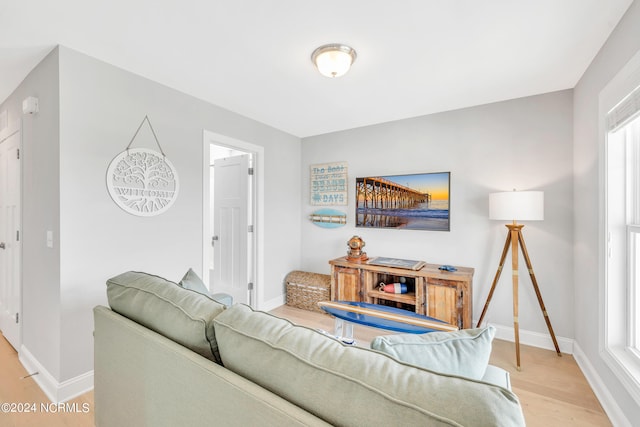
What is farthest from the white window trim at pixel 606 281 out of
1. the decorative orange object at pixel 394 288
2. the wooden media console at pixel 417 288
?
the decorative orange object at pixel 394 288

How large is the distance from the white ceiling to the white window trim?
39cm

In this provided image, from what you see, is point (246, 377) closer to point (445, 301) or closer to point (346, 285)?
point (445, 301)

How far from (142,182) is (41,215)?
2.28 feet

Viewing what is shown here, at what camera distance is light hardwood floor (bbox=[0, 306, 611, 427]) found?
1.76 m

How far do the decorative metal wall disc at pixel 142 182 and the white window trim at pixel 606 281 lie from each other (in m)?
3.23

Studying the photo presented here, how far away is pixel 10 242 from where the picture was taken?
263 cm

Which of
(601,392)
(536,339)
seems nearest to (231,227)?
(536,339)

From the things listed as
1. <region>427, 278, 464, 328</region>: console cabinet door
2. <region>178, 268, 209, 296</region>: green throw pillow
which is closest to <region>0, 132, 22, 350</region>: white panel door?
<region>178, 268, 209, 296</region>: green throw pillow

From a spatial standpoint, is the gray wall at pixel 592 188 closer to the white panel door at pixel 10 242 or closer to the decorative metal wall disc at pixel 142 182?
the decorative metal wall disc at pixel 142 182

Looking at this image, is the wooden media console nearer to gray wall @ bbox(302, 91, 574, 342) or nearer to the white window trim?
gray wall @ bbox(302, 91, 574, 342)

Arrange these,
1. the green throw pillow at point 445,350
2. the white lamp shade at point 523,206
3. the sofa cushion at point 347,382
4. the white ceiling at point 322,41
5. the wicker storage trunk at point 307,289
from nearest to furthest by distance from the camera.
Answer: the sofa cushion at point 347,382 → the green throw pillow at point 445,350 → the white ceiling at point 322,41 → the white lamp shade at point 523,206 → the wicker storage trunk at point 307,289

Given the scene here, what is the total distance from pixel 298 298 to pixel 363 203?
1518 millimetres

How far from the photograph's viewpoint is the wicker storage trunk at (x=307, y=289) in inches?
139

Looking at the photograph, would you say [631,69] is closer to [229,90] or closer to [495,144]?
[495,144]
